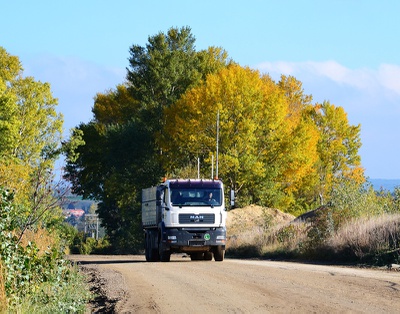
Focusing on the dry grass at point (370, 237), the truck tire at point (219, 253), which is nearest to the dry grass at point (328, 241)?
the dry grass at point (370, 237)

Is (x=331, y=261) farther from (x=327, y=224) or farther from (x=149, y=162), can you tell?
(x=149, y=162)

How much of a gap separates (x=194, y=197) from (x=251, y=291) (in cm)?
1623

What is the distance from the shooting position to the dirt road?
17.0 metres

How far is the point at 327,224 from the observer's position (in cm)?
3769

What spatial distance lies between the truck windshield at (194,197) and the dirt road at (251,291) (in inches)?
308

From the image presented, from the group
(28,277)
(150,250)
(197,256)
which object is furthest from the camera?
(197,256)

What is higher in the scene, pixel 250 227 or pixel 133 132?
pixel 133 132

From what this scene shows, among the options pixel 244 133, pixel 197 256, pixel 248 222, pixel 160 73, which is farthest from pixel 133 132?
pixel 197 256

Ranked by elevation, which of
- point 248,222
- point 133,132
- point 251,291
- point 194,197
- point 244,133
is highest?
point 133,132

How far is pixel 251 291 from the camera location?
20.1 metres

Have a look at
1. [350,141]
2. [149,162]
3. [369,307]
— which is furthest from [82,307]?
[350,141]

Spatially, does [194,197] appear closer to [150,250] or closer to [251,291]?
[150,250]

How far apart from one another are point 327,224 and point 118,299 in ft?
63.2

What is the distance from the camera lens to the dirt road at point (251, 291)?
1697cm
